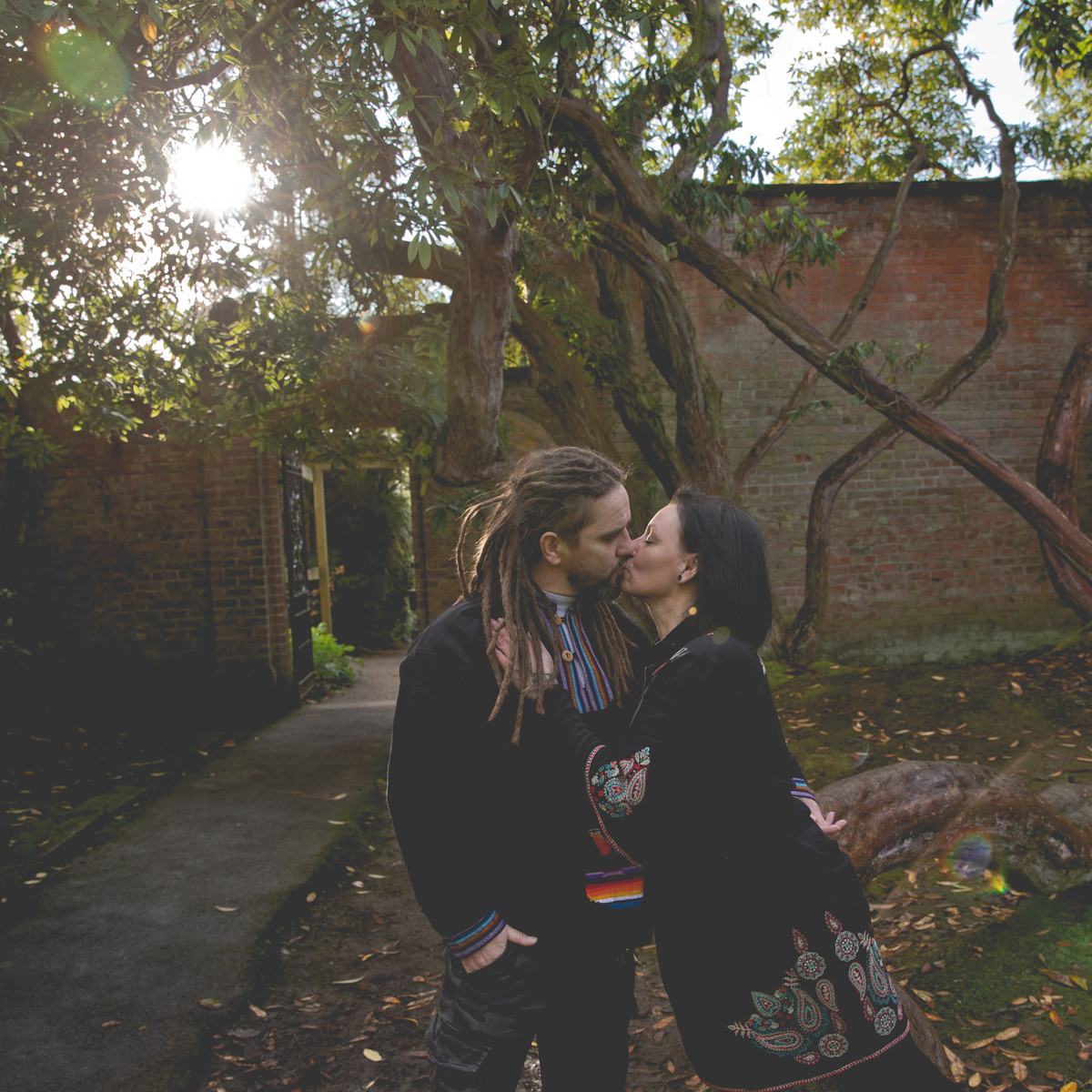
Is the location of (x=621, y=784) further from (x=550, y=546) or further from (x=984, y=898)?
(x=984, y=898)

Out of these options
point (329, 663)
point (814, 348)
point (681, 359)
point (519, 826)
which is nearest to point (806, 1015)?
point (519, 826)

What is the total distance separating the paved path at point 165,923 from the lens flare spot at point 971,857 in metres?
3.27

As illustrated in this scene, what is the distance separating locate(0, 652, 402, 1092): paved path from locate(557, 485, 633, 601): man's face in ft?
7.89

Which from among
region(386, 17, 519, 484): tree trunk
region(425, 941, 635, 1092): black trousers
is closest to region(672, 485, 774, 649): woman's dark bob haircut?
region(425, 941, 635, 1092): black trousers

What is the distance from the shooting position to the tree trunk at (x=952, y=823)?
12.1 feet

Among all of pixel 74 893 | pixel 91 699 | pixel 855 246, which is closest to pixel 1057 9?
pixel 855 246

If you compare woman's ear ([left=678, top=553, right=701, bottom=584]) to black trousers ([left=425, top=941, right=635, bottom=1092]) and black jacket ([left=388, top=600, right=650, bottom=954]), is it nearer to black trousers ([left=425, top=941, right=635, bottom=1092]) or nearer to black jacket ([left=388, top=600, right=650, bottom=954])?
black jacket ([left=388, top=600, right=650, bottom=954])

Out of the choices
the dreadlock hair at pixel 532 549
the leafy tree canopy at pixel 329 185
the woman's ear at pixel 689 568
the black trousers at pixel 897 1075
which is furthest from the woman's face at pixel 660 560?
the leafy tree canopy at pixel 329 185

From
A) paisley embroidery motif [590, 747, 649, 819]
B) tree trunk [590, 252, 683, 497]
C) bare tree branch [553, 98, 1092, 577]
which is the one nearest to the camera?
paisley embroidery motif [590, 747, 649, 819]

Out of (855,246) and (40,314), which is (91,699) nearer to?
(40,314)

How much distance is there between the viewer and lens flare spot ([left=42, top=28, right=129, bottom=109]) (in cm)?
328

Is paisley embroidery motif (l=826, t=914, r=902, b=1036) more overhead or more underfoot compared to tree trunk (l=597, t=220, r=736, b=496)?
more underfoot

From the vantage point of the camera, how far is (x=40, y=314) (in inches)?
207

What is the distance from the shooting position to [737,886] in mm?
1674
